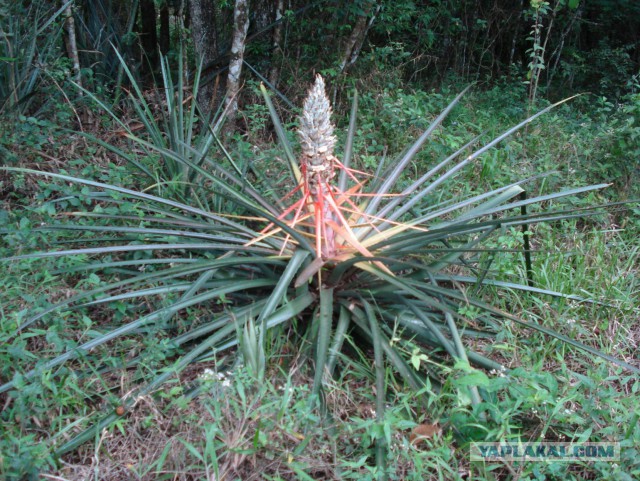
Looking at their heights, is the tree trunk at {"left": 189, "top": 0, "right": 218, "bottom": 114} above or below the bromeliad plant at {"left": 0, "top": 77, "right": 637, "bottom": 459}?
above

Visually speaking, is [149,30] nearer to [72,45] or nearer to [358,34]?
[72,45]

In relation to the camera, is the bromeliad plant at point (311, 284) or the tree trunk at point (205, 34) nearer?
the bromeliad plant at point (311, 284)

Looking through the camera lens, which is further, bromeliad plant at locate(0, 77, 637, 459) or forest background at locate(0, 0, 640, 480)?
bromeliad plant at locate(0, 77, 637, 459)

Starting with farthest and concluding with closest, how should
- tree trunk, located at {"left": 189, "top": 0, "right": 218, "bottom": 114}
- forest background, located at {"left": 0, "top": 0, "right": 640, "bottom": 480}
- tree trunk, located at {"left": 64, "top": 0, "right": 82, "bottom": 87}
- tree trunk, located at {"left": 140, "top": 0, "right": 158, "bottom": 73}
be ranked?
1. tree trunk, located at {"left": 140, "top": 0, "right": 158, "bottom": 73}
2. tree trunk, located at {"left": 189, "top": 0, "right": 218, "bottom": 114}
3. tree trunk, located at {"left": 64, "top": 0, "right": 82, "bottom": 87}
4. forest background, located at {"left": 0, "top": 0, "right": 640, "bottom": 480}

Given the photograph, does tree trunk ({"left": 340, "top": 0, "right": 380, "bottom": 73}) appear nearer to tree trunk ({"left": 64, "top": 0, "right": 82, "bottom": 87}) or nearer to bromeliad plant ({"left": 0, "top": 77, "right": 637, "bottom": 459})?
tree trunk ({"left": 64, "top": 0, "right": 82, "bottom": 87})

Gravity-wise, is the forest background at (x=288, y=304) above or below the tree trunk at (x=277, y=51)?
below

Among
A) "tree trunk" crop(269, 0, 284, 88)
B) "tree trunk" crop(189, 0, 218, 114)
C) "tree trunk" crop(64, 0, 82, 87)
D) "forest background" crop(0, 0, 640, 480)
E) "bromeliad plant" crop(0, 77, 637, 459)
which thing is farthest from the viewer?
"tree trunk" crop(269, 0, 284, 88)

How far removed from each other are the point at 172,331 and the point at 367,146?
230cm

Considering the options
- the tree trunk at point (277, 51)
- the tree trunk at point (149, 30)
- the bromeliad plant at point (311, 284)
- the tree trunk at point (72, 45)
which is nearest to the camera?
the bromeliad plant at point (311, 284)

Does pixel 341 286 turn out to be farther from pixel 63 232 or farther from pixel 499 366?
pixel 63 232

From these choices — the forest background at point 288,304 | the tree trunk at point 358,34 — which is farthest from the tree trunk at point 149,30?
the tree trunk at point 358,34

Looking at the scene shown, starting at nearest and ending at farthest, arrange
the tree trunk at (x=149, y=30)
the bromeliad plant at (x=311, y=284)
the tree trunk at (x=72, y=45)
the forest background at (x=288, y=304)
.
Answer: the forest background at (x=288, y=304)
the bromeliad plant at (x=311, y=284)
the tree trunk at (x=72, y=45)
the tree trunk at (x=149, y=30)

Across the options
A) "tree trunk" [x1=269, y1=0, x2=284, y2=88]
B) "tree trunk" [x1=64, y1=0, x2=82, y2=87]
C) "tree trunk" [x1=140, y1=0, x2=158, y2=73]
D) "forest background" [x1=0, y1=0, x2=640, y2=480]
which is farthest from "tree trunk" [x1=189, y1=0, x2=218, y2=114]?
"tree trunk" [x1=140, y1=0, x2=158, y2=73]

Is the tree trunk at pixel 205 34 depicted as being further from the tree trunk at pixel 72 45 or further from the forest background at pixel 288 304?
the tree trunk at pixel 72 45
